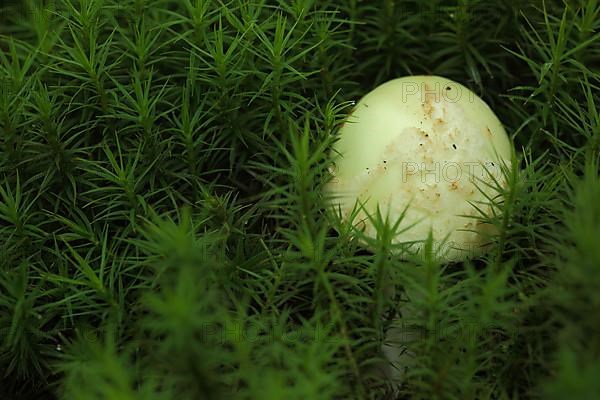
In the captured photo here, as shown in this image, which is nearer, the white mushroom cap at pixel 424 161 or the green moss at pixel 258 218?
the green moss at pixel 258 218

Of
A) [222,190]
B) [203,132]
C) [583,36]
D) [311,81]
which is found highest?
[583,36]

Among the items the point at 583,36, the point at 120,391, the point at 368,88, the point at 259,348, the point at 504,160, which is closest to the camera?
the point at 120,391

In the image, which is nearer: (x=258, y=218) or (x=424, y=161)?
(x=424, y=161)

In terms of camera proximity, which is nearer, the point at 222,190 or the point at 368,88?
the point at 222,190

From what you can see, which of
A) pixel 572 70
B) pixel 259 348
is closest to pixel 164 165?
pixel 259 348

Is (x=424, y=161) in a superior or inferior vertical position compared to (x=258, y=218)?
superior

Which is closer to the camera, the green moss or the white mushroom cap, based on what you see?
the green moss

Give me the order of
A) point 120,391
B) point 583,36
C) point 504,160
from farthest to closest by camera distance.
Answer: point 583,36
point 504,160
point 120,391

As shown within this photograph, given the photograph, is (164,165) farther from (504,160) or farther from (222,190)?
(504,160)
